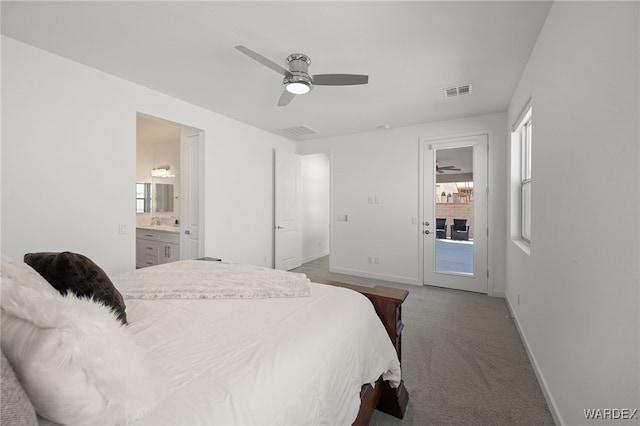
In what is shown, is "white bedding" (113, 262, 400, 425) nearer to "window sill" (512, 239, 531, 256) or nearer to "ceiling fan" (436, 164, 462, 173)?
"window sill" (512, 239, 531, 256)

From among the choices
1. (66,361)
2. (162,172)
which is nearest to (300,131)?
(162,172)

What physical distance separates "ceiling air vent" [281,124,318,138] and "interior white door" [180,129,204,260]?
1523 mm

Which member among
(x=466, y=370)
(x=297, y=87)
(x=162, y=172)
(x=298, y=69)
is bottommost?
(x=466, y=370)

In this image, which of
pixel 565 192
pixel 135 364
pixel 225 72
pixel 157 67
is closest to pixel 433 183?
pixel 565 192

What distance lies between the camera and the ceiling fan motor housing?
7.48 feet

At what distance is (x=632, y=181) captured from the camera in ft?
3.14

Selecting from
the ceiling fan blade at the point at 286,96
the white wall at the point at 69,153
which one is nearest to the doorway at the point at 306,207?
the white wall at the point at 69,153

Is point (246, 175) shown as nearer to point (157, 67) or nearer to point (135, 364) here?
point (157, 67)

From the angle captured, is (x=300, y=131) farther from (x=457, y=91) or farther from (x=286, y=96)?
(x=457, y=91)

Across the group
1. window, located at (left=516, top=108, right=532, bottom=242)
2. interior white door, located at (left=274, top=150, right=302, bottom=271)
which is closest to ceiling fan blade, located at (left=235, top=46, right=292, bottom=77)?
window, located at (left=516, top=108, right=532, bottom=242)

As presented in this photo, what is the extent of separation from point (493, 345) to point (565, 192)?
166cm

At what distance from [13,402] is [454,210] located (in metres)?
4.54

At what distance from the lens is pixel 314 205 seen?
6523 millimetres

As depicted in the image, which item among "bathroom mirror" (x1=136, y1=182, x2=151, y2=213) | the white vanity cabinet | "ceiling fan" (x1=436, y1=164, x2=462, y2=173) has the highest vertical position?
"ceiling fan" (x1=436, y1=164, x2=462, y2=173)
